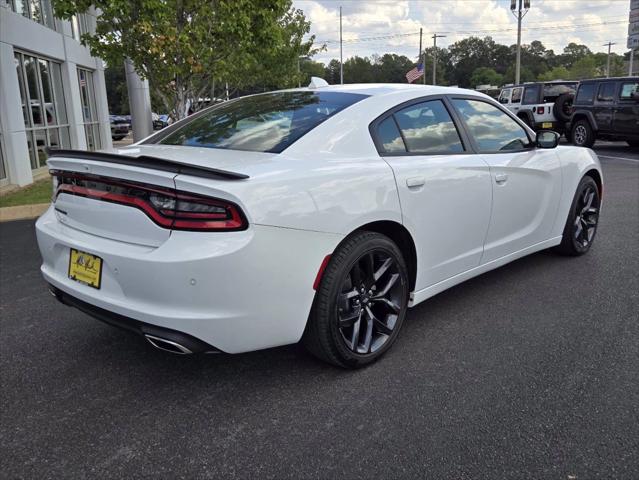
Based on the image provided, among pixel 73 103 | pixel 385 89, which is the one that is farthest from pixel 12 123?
pixel 385 89

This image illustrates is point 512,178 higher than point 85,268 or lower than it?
higher

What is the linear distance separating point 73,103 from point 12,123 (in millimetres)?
4339

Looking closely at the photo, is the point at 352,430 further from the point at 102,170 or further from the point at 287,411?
the point at 102,170

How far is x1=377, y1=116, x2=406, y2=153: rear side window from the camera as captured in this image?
3.23 meters

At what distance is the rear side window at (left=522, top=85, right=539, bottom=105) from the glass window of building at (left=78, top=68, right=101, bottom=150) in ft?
45.4

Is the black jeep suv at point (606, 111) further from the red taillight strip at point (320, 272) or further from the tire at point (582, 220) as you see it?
the red taillight strip at point (320, 272)

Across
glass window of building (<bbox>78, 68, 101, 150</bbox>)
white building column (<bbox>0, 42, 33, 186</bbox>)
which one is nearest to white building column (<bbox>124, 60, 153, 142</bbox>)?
white building column (<bbox>0, 42, 33, 186</bbox>)

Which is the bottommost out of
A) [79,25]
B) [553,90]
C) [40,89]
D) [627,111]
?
[627,111]

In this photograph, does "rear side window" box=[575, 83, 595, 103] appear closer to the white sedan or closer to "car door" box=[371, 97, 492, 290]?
the white sedan

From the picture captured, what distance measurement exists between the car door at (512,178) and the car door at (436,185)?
144 millimetres

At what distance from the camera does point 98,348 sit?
342cm

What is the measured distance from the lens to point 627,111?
552 inches

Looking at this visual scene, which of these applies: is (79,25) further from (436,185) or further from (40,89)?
(436,185)

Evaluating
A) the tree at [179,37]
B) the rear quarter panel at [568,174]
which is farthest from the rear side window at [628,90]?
the rear quarter panel at [568,174]
